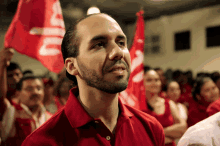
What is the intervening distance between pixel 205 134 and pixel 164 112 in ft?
6.31

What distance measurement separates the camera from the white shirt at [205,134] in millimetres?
849

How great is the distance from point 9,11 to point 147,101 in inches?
288

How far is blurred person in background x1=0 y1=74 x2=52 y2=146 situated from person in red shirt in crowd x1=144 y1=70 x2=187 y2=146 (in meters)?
1.34

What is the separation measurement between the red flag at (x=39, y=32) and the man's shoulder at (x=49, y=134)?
1.03m

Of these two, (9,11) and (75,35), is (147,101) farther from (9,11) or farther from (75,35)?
(9,11)

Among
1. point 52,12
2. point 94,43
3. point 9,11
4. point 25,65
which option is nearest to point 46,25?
point 52,12

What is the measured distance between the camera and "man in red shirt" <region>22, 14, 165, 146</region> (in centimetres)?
102

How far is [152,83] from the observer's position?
114 inches

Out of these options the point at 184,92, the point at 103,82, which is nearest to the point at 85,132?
the point at 103,82

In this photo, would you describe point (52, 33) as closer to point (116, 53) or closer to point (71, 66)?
point (71, 66)

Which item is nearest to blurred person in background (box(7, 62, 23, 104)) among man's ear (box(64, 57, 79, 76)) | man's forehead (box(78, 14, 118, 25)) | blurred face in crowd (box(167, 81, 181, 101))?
man's ear (box(64, 57, 79, 76))

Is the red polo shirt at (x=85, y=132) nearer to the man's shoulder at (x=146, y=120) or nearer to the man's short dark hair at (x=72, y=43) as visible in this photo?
the man's shoulder at (x=146, y=120)

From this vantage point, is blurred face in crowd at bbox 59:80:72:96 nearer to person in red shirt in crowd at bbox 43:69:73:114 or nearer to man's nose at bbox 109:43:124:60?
person in red shirt in crowd at bbox 43:69:73:114

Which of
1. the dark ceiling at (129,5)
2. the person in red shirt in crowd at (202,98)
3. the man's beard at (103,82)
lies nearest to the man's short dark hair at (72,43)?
the man's beard at (103,82)
